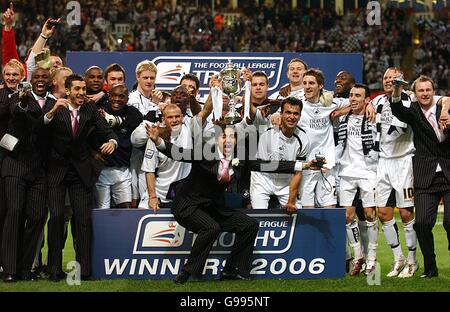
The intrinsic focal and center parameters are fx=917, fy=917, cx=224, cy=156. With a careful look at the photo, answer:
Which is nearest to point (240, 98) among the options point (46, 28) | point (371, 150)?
point (371, 150)

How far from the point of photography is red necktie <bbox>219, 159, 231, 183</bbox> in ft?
28.5

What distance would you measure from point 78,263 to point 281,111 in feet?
8.28

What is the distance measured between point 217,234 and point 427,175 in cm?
228

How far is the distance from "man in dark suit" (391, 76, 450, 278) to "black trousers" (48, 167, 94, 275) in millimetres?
3250

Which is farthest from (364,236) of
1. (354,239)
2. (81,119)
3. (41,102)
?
(41,102)

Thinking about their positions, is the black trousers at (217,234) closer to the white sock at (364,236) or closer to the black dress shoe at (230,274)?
the black dress shoe at (230,274)

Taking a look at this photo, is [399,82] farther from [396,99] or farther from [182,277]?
[182,277]

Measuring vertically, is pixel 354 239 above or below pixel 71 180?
below

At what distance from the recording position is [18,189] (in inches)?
349

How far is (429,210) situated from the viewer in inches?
365

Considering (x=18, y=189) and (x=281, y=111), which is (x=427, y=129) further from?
(x=18, y=189)

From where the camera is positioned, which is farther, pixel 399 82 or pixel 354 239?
pixel 354 239

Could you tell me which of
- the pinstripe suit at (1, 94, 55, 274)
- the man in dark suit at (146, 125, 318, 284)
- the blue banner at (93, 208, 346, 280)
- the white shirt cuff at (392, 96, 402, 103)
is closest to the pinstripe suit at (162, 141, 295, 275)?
the man in dark suit at (146, 125, 318, 284)

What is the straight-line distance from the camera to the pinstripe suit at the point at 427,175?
30.3ft
